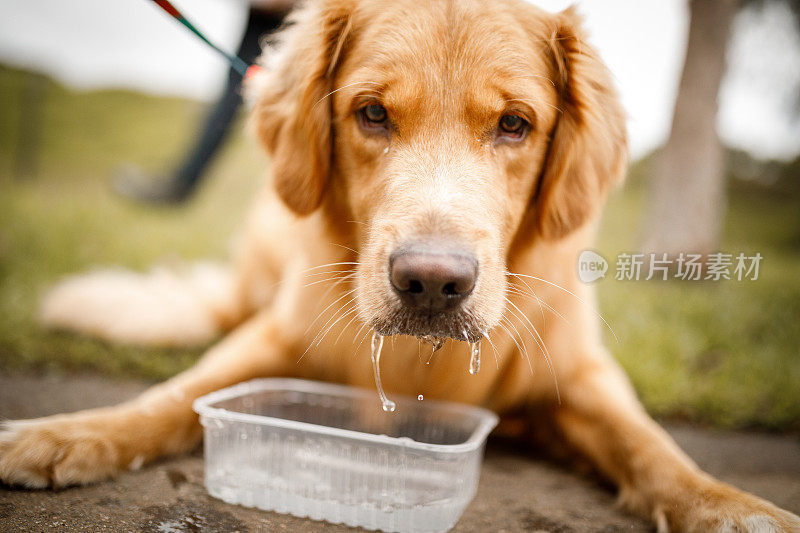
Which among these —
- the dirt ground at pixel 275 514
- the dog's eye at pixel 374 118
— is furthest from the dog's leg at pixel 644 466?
the dog's eye at pixel 374 118

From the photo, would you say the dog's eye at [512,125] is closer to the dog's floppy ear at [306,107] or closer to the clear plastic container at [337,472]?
the dog's floppy ear at [306,107]

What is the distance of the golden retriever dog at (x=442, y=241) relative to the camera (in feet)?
5.98

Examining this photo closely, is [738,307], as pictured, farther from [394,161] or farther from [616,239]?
[394,161]

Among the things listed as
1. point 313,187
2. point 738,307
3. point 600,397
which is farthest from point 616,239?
point 313,187

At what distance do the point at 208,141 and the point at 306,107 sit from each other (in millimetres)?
3246

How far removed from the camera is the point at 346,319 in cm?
235

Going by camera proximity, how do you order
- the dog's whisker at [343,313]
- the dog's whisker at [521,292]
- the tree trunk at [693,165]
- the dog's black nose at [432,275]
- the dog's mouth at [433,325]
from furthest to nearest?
the tree trunk at [693,165] → the dog's whisker at [521,292] → the dog's whisker at [343,313] → the dog's mouth at [433,325] → the dog's black nose at [432,275]

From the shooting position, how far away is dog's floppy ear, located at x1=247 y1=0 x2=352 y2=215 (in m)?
2.26

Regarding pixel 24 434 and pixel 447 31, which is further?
pixel 447 31

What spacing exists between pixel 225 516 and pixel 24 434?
0.72 meters

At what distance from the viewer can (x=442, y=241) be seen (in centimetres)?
167

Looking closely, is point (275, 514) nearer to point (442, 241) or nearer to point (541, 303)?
point (442, 241)

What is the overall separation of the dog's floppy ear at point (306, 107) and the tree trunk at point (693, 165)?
474 centimetres

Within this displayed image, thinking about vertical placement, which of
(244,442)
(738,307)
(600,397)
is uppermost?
(738,307)
